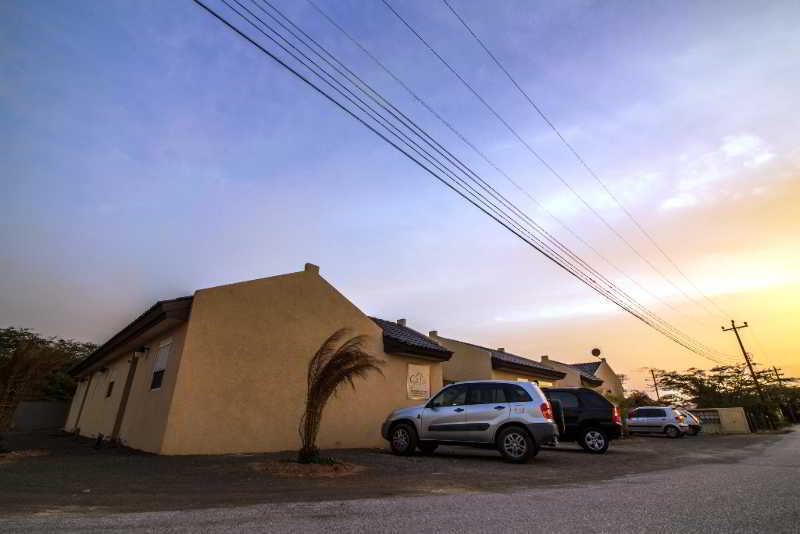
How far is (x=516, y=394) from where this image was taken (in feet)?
29.9

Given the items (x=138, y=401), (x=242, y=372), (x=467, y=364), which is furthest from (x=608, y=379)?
(x=138, y=401)

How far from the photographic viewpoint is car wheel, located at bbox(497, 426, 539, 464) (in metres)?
8.67

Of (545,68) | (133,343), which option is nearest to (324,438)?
(133,343)

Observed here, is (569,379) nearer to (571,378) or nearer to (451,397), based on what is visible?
(571,378)

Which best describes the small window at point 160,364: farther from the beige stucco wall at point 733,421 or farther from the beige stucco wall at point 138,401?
the beige stucco wall at point 733,421

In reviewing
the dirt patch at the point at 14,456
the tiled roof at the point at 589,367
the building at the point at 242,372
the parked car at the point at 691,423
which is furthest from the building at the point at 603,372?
the dirt patch at the point at 14,456

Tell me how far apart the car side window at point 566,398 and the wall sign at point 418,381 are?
4336mm

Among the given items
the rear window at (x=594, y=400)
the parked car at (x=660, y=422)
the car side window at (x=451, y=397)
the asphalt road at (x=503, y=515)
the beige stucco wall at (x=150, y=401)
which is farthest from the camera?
the parked car at (x=660, y=422)

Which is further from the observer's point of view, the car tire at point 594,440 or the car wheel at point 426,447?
the car tire at point 594,440

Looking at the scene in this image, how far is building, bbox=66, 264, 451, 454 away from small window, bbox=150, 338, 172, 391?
0.11 ft

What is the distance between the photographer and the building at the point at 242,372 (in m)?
9.23

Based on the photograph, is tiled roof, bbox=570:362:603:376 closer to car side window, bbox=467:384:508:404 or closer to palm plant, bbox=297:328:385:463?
car side window, bbox=467:384:508:404

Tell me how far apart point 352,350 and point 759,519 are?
19.5ft

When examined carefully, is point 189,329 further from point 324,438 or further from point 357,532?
point 357,532
